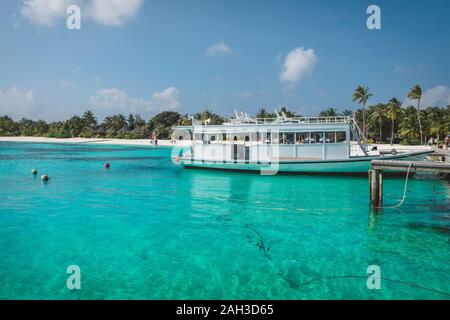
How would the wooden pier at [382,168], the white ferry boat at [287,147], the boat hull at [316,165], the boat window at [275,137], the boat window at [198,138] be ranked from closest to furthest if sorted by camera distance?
the wooden pier at [382,168] < the boat hull at [316,165] < the white ferry boat at [287,147] < the boat window at [275,137] < the boat window at [198,138]

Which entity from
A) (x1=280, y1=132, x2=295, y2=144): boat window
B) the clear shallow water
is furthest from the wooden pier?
(x1=280, y1=132, x2=295, y2=144): boat window

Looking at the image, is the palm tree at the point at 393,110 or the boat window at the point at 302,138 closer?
the boat window at the point at 302,138

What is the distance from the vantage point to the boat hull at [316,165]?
26.2 metres

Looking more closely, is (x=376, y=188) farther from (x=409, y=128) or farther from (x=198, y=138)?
(x=409, y=128)

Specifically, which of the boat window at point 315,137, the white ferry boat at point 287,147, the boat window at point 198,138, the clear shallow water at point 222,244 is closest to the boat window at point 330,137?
the white ferry boat at point 287,147

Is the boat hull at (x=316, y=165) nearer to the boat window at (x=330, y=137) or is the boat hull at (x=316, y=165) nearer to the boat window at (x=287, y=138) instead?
the boat window at (x=330, y=137)

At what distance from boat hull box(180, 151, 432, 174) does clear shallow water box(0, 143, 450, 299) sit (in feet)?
12.0

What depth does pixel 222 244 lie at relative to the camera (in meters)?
12.8

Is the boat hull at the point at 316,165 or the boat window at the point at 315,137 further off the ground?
the boat window at the point at 315,137

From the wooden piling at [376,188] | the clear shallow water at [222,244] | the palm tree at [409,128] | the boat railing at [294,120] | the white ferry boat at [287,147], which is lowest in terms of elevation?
the clear shallow water at [222,244]

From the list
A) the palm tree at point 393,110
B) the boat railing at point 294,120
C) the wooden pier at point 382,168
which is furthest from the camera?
the palm tree at point 393,110

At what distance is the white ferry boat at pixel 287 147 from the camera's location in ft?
91.1

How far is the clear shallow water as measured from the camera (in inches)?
371
